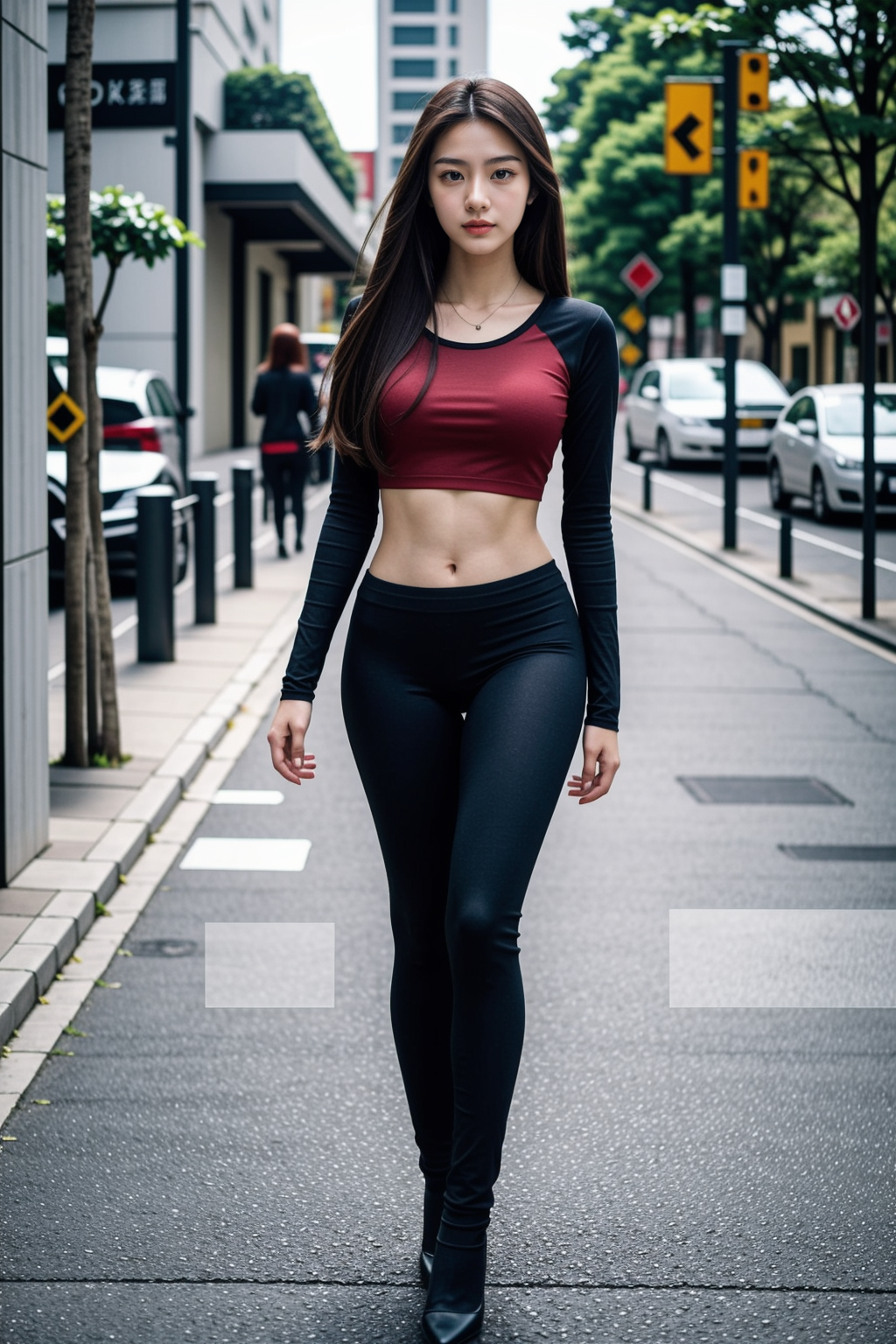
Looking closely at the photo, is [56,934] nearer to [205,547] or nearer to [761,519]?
[205,547]

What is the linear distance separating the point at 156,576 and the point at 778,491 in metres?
14.7

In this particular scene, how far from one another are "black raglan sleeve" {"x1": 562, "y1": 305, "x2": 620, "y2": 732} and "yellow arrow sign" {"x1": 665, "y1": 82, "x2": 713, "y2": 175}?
16937 millimetres

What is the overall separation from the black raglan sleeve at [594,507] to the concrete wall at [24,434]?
2.88 meters

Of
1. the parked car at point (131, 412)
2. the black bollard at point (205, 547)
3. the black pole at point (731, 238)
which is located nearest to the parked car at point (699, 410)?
the black pole at point (731, 238)

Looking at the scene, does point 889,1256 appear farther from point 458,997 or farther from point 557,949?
point 557,949

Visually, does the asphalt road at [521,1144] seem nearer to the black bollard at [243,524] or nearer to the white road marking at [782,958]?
the white road marking at [782,958]

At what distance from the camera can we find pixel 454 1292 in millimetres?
3045

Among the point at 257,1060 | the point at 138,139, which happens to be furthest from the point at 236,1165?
the point at 138,139

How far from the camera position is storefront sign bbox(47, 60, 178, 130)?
13802mm

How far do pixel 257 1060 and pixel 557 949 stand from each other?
131 cm

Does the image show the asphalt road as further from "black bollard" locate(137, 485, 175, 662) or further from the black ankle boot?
"black bollard" locate(137, 485, 175, 662)

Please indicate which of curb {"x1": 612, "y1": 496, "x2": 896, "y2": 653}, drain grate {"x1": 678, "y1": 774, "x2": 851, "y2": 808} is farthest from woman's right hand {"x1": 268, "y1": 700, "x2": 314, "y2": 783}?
curb {"x1": 612, "y1": 496, "x2": 896, "y2": 653}

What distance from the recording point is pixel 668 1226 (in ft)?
11.8

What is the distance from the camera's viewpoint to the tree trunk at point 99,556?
762 cm
